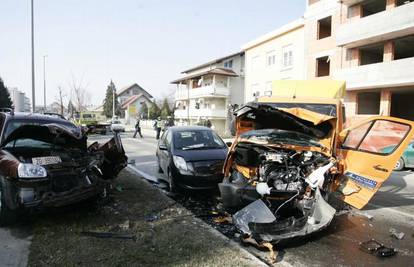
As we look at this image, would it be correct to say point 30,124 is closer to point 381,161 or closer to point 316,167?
point 316,167

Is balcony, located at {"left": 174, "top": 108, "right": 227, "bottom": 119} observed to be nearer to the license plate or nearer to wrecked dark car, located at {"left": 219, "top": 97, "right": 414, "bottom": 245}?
wrecked dark car, located at {"left": 219, "top": 97, "right": 414, "bottom": 245}

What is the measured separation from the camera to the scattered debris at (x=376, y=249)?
4586 mm

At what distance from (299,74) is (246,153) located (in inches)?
905

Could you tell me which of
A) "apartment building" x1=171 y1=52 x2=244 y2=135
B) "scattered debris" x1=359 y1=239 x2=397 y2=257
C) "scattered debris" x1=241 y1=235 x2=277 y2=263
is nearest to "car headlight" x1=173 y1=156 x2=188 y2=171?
"scattered debris" x1=241 y1=235 x2=277 y2=263

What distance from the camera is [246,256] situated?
418 cm

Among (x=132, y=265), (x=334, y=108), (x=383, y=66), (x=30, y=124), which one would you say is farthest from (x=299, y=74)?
(x=132, y=265)

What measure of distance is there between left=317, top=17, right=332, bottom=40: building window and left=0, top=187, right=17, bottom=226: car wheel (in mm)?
25204

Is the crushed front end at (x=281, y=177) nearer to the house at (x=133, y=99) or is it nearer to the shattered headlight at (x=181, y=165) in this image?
the shattered headlight at (x=181, y=165)

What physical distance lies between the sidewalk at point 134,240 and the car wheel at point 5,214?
399mm

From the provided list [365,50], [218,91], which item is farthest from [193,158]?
[218,91]

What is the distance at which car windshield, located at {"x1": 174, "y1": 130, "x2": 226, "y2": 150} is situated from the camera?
8.39 metres

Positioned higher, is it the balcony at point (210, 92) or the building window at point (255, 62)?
the building window at point (255, 62)

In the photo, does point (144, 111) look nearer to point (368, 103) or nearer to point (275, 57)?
point (275, 57)

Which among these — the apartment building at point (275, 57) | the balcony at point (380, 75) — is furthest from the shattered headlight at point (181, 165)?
the apartment building at point (275, 57)
